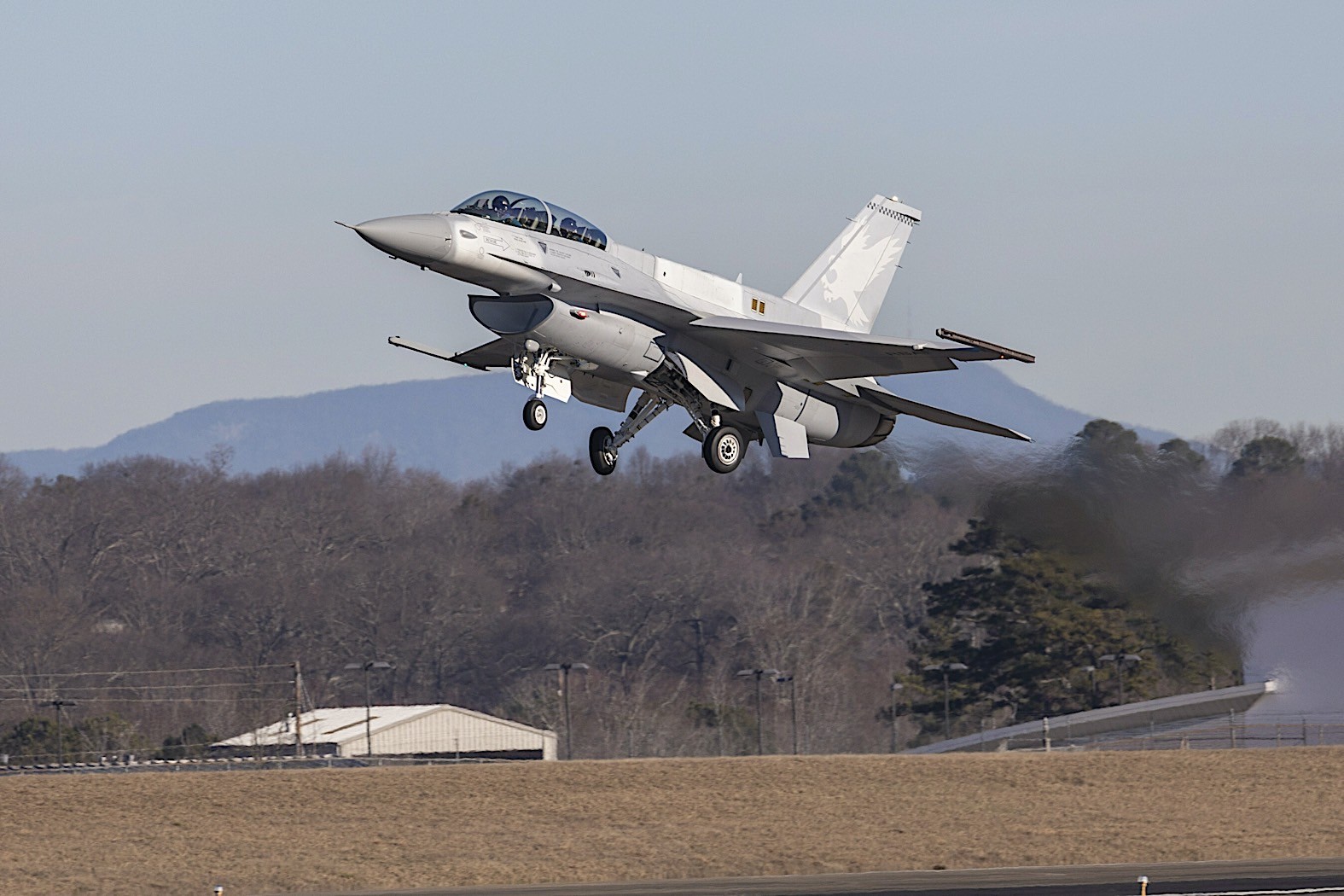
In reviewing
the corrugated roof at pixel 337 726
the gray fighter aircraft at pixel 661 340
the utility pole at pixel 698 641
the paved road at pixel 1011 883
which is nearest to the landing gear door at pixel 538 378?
the gray fighter aircraft at pixel 661 340

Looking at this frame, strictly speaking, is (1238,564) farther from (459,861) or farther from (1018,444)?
(459,861)

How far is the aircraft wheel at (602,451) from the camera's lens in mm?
28953

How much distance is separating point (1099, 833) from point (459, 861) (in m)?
11.5

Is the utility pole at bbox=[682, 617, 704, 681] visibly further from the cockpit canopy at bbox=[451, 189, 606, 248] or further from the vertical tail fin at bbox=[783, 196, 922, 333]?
the cockpit canopy at bbox=[451, 189, 606, 248]

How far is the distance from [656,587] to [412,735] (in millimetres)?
24046

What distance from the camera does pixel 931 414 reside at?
30.6 m

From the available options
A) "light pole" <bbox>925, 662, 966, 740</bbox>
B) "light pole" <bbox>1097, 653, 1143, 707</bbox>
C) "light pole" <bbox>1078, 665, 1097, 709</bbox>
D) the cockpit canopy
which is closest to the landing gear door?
the cockpit canopy

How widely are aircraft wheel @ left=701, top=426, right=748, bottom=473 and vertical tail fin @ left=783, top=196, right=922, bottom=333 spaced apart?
4001 millimetres

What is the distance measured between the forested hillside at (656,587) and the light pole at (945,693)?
0.31m

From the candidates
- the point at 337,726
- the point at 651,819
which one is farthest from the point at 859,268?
the point at 337,726

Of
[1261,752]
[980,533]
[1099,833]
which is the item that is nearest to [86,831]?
[1099,833]

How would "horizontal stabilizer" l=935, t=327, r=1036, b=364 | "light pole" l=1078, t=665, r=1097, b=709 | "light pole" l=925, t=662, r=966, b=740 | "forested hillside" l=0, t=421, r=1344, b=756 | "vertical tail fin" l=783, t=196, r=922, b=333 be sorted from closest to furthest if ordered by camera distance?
"horizontal stabilizer" l=935, t=327, r=1036, b=364 < "vertical tail fin" l=783, t=196, r=922, b=333 < "forested hillside" l=0, t=421, r=1344, b=756 < "light pole" l=1078, t=665, r=1097, b=709 < "light pole" l=925, t=662, r=966, b=740

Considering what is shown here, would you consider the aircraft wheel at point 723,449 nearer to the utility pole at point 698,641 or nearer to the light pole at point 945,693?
the light pole at point 945,693

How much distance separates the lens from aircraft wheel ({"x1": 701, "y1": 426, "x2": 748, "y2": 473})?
28625mm
